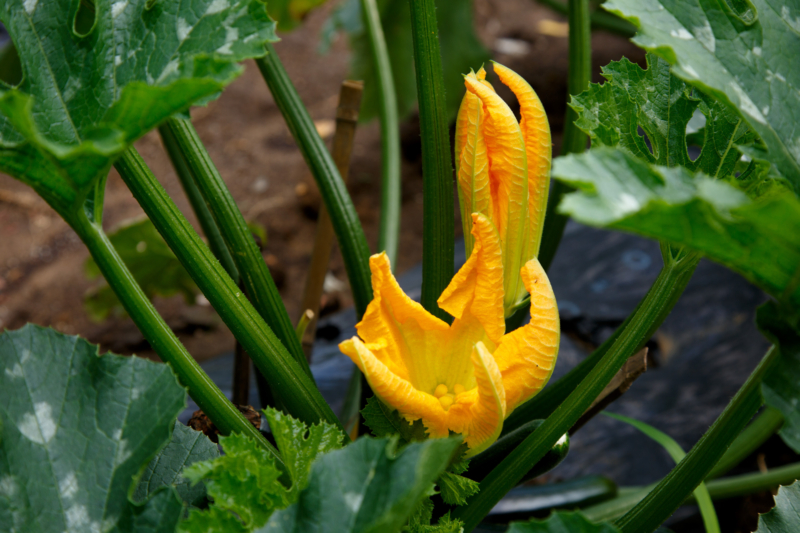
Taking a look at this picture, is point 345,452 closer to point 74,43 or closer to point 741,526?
point 74,43

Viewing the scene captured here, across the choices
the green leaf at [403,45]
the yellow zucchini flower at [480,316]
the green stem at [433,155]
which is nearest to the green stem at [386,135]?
the green stem at [433,155]

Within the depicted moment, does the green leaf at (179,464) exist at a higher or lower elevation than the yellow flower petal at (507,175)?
lower

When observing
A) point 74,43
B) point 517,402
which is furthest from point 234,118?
point 517,402

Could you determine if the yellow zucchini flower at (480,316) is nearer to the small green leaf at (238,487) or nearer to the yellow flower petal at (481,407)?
the yellow flower petal at (481,407)

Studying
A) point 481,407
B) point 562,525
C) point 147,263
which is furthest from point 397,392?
point 147,263

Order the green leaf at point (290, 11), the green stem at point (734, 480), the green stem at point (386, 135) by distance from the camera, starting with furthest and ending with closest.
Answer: the green leaf at point (290, 11), the green stem at point (386, 135), the green stem at point (734, 480)

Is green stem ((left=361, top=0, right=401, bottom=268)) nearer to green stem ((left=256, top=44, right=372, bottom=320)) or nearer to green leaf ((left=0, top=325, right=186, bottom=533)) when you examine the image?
green stem ((left=256, top=44, right=372, bottom=320))
